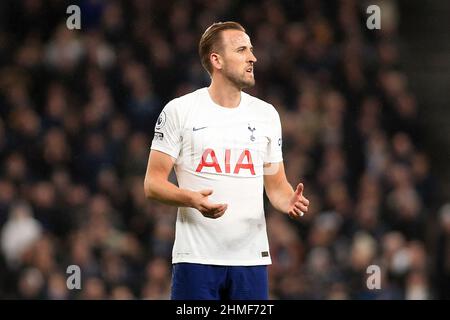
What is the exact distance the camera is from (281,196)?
6.32 meters

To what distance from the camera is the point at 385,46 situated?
1427 cm

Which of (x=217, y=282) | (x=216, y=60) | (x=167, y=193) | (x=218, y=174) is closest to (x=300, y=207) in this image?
(x=218, y=174)

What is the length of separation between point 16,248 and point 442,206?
14.7 ft

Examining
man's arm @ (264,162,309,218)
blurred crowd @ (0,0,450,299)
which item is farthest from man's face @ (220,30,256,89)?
blurred crowd @ (0,0,450,299)

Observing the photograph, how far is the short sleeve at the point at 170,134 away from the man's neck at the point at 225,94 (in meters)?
0.24

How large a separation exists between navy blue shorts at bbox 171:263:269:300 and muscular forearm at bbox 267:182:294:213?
1.17 ft

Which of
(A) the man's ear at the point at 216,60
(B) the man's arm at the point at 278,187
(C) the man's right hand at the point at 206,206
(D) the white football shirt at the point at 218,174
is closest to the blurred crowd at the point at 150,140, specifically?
(B) the man's arm at the point at 278,187

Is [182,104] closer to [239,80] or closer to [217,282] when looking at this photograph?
[239,80]

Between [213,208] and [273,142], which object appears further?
[273,142]

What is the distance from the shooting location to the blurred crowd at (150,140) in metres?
10.9

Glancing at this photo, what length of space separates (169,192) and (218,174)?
310 mm

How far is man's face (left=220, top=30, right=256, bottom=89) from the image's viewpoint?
20.6ft
